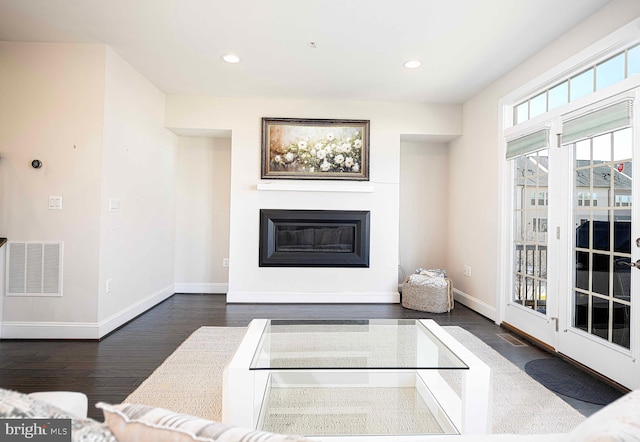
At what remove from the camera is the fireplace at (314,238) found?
423 cm

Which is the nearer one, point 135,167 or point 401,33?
point 401,33

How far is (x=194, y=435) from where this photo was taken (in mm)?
488

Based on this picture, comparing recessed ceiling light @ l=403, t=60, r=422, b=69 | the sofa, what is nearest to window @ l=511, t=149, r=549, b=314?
recessed ceiling light @ l=403, t=60, r=422, b=69

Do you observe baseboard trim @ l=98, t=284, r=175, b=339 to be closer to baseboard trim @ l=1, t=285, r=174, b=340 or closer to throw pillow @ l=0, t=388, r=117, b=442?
baseboard trim @ l=1, t=285, r=174, b=340

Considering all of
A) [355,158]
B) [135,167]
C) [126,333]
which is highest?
[355,158]

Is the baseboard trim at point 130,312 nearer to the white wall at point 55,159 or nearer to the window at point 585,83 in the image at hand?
the white wall at point 55,159

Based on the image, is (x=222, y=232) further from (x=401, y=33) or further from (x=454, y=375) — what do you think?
(x=454, y=375)

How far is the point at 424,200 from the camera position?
485 centimetres

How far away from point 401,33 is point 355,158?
1743 mm

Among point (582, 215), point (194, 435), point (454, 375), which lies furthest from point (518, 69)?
point (194, 435)

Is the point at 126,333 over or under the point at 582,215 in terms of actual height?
under

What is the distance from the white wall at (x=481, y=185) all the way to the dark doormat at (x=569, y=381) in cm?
107

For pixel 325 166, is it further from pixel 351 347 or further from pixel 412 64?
pixel 351 347

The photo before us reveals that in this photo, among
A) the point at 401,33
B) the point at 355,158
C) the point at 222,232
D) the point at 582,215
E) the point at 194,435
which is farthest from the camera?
the point at 222,232
